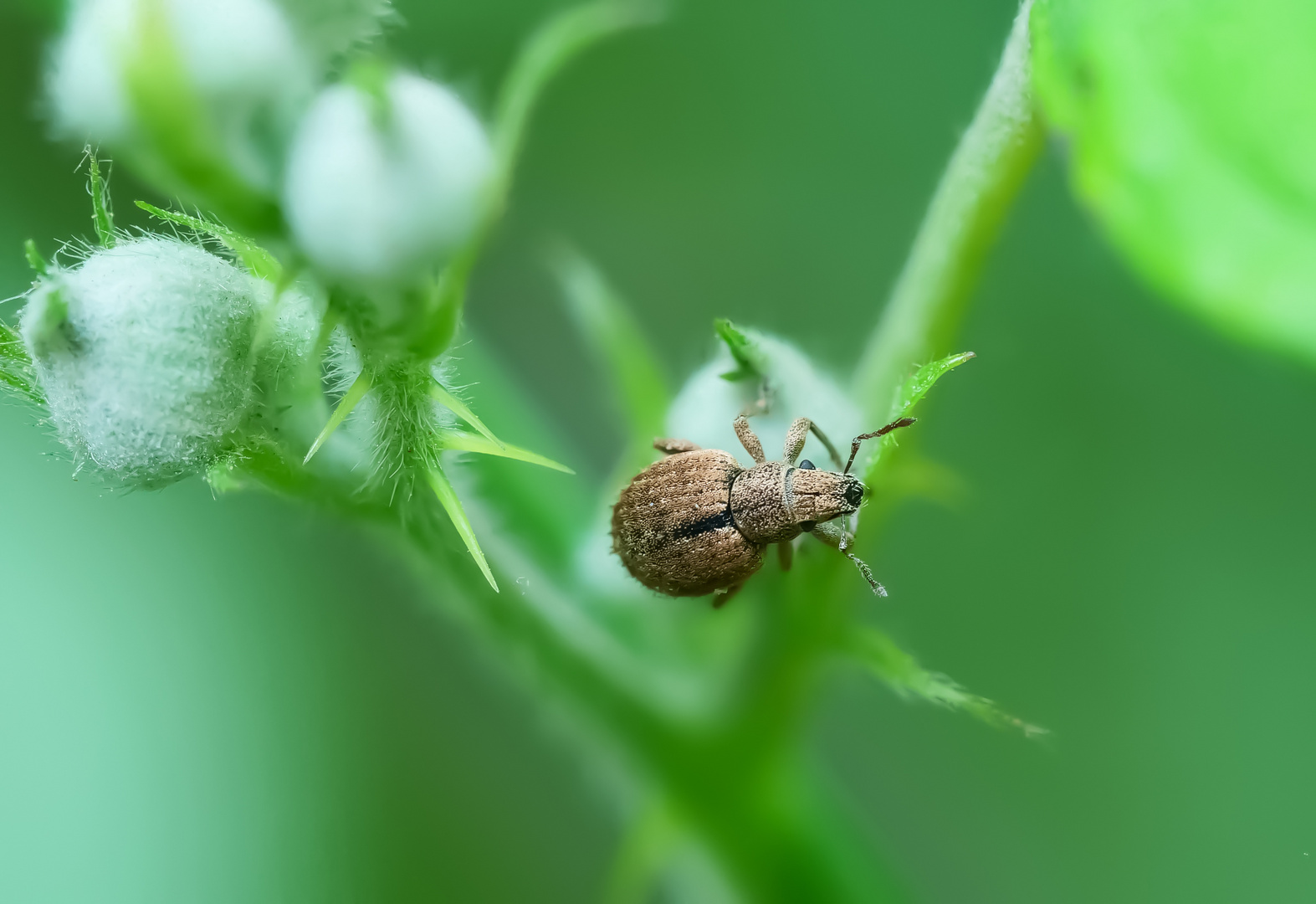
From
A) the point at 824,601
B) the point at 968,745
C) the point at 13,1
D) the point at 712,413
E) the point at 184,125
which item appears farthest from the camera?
the point at 968,745

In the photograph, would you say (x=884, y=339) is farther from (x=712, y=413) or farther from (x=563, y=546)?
(x=563, y=546)

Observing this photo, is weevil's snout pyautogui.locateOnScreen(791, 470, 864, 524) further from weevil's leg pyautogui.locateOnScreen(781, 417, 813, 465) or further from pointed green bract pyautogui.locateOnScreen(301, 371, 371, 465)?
pointed green bract pyautogui.locateOnScreen(301, 371, 371, 465)

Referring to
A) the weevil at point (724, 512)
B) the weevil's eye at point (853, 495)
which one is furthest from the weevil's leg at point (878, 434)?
the weevil's eye at point (853, 495)

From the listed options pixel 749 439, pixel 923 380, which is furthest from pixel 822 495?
pixel 923 380

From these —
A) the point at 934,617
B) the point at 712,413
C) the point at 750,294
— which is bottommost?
the point at 712,413

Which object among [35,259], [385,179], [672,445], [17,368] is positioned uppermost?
[672,445]

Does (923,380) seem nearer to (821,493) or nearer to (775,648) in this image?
(775,648)

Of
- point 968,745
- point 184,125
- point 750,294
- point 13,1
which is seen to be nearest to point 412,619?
point 750,294

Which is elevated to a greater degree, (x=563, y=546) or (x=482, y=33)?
(x=482, y=33)
